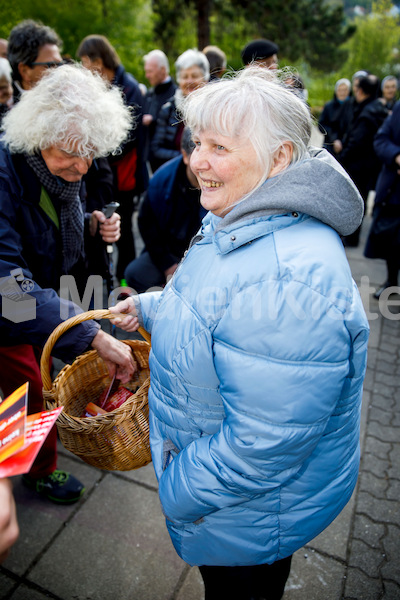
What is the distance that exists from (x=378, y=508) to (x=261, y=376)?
183cm

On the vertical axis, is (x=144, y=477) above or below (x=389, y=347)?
above

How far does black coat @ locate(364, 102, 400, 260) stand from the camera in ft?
13.3

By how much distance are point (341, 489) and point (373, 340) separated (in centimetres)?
279

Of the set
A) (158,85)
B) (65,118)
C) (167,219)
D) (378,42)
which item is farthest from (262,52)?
(378,42)

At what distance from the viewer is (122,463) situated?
5.44ft

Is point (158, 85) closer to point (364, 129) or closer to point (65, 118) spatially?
point (364, 129)

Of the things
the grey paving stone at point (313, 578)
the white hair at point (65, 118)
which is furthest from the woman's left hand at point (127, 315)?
the grey paving stone at point (313, 578)

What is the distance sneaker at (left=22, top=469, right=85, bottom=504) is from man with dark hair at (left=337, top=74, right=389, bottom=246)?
471 cm

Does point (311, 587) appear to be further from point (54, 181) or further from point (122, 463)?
point (54, 181)

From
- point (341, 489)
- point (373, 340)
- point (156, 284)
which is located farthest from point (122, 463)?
point (373, 340)

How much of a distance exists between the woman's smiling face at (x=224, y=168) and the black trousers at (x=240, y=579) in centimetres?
123

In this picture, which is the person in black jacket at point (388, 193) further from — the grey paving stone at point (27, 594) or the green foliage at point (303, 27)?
the green foliage at point (303, 27)

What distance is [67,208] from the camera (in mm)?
2119

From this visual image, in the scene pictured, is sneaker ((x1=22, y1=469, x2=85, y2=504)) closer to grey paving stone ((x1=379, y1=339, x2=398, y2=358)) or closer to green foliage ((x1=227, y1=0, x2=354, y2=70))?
grey paving stone ((x1=379, y1=339, x2=398, y2=358))
